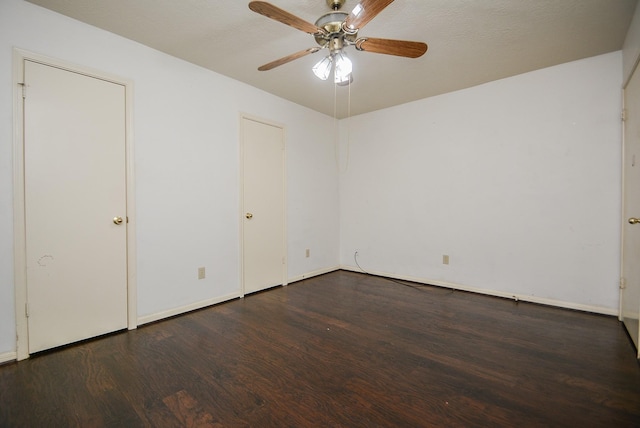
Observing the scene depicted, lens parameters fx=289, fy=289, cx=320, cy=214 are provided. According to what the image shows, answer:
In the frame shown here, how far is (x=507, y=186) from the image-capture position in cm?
329

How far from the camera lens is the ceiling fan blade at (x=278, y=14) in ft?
5.00

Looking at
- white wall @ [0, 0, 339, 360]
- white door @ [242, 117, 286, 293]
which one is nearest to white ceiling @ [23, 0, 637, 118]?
white wall @ [0, 0, 339, 360]

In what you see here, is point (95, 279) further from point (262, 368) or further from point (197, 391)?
point (262, 368)

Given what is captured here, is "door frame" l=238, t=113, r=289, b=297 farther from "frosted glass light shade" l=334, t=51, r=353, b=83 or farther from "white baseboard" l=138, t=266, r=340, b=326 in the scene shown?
"frosted glass light shade" l=334, t=51, r=353, b=83

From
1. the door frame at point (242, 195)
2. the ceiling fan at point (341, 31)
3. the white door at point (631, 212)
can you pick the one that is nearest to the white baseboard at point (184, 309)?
the door frame at point (242, 195)

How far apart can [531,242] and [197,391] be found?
135 inches

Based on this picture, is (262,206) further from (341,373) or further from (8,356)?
(8,356)

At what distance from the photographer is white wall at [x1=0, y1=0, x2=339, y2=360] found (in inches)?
77.8

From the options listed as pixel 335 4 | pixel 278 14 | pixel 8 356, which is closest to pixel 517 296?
pixel 335 4

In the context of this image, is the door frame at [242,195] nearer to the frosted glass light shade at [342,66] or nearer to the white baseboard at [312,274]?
the white baseboard at [312,274]

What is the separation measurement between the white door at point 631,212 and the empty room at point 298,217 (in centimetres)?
4

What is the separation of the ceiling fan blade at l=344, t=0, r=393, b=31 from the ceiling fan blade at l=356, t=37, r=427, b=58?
138mm

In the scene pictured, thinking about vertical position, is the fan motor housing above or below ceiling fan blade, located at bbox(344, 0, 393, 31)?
above

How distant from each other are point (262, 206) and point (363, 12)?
246 centimetres
